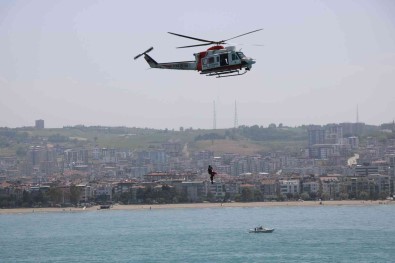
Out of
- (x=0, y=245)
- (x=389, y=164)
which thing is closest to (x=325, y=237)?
(x=0, y=245)

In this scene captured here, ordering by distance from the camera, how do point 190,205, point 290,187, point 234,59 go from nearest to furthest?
1. point 234,59
2. point 190,205
3. point 290,187

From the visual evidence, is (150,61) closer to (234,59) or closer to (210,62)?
(210,62)

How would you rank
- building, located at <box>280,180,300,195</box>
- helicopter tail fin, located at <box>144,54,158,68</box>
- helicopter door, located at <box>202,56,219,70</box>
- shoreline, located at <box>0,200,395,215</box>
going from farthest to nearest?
building, located at <box>280,180,300,195</box> < shoreline, located at <box>0,200,395,215</box> < helicopter tail fin, located at <box>144,54,158,68</box> < helicopter door, located at <box>202,56,219,70</box>

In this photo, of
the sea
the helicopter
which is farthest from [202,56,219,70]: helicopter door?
the sea

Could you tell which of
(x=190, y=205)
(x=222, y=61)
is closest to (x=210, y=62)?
(x=222, y=61)

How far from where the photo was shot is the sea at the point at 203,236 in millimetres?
77812

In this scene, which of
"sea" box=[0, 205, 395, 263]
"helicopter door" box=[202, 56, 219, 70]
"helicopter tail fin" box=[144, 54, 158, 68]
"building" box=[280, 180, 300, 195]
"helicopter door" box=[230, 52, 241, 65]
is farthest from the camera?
"building" box=[280, 180, 300, 195]

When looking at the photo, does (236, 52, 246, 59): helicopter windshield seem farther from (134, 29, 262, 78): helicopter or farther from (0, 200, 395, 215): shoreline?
(0, 200, 395, 215): shoreline

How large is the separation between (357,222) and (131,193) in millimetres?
51761

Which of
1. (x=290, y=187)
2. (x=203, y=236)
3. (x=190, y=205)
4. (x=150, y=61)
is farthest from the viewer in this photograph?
(x=290, y=187)

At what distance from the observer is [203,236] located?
9456cm

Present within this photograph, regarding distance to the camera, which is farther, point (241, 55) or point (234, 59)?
point (241, 55)

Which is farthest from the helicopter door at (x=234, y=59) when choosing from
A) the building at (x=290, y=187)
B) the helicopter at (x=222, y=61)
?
the building at (x=290, y=187)

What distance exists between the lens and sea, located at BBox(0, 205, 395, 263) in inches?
3063
